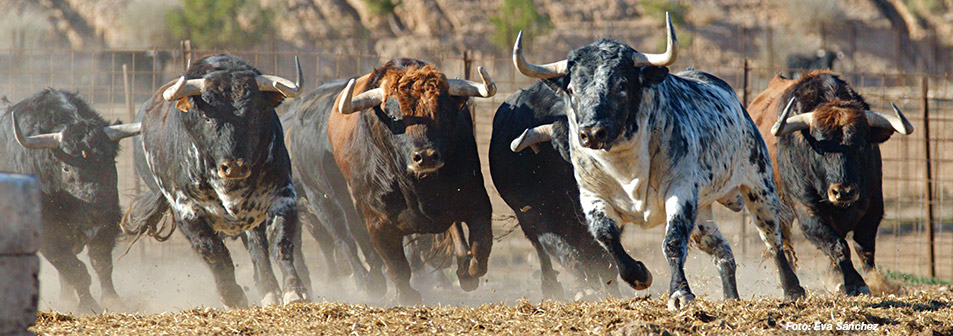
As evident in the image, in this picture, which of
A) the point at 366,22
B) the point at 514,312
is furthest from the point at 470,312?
the point at 366,22

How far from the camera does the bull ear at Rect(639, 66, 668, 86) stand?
18.6 ft

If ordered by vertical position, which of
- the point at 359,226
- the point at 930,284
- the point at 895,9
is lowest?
the point at 930,284

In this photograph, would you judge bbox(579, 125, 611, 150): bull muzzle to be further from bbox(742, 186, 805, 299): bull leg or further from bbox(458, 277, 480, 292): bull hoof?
bbox(458, 277, 480, 292): bull hoof

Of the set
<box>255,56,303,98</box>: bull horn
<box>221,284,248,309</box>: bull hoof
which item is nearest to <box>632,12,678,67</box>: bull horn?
<box>255,56,303,98</box>: bull horn

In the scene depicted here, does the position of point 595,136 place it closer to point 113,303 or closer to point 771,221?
point 771,221

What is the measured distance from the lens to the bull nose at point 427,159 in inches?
260

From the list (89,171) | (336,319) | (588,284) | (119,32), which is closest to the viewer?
(336,319)

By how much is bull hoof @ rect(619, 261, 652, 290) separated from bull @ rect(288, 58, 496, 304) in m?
1.70

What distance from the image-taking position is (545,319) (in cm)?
505

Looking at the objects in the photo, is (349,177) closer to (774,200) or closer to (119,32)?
(774,200)

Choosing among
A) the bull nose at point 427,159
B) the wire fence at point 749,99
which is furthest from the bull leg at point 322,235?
the bull nose at point 427,159

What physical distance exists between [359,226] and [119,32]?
2791cm

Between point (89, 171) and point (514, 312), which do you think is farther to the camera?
point (89, 171)

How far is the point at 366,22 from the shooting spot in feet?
114
